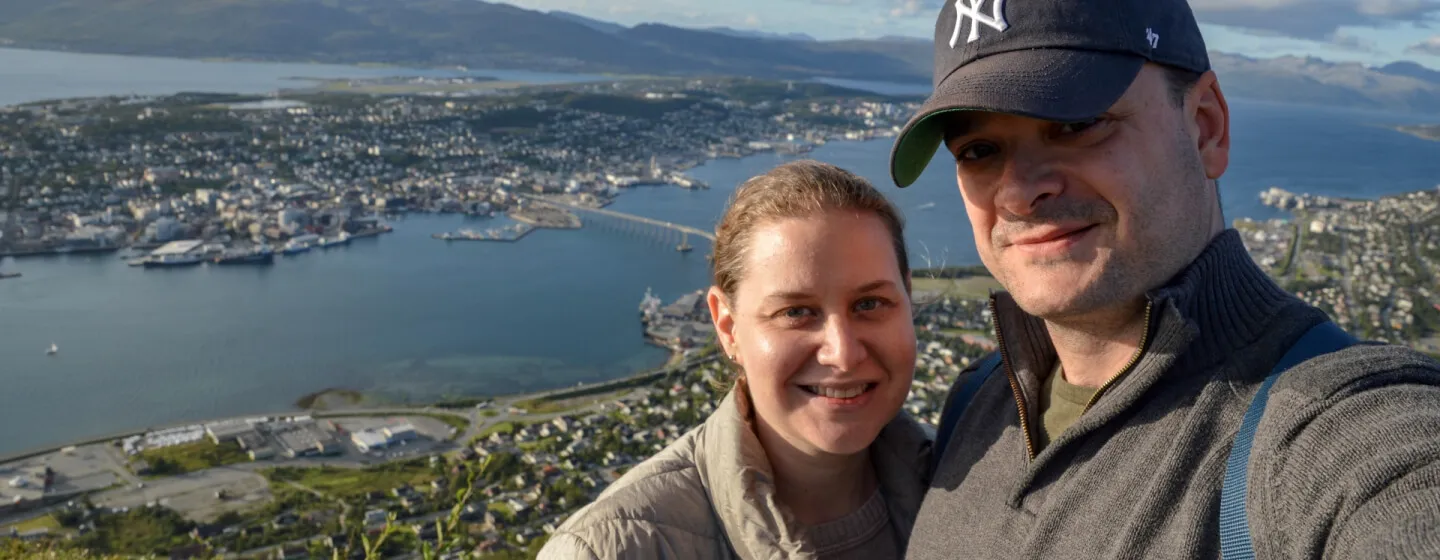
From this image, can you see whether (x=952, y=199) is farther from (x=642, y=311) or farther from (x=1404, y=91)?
(x=1404, y=91)

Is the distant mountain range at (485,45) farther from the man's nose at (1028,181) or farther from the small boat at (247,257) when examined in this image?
the man's nose at (1028,181)

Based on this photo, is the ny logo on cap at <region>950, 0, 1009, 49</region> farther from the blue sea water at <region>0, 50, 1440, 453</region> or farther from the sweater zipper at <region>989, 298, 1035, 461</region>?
the blue sea water at <region>0, 50, 1440, 453</region>

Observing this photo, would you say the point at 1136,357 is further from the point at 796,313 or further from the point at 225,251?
the point at 225,251

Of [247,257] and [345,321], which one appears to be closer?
[345,321]

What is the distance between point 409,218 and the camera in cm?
2645

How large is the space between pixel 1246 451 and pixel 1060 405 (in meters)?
0.24

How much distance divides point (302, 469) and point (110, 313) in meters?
9.57

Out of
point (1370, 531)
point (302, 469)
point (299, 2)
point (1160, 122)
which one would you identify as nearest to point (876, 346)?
point (1160, 122)

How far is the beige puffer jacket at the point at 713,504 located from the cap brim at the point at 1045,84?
18.4 inches

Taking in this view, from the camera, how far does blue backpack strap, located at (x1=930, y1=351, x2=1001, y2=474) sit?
1.06 meters

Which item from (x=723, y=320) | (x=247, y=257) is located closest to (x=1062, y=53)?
(x=723, y=320)

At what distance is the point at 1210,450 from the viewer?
66 cm

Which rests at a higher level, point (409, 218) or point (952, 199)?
point (952, 199)

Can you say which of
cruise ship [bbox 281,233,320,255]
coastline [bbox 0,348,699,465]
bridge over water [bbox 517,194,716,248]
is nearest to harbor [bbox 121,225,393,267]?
cruise ship [bbox 281,233,320,255]
